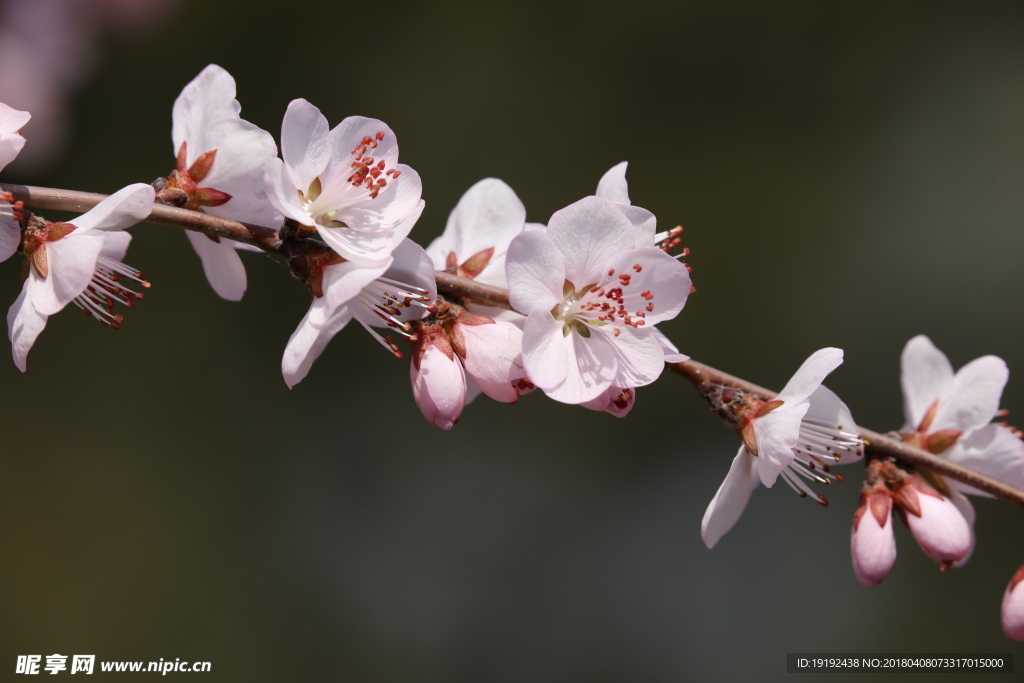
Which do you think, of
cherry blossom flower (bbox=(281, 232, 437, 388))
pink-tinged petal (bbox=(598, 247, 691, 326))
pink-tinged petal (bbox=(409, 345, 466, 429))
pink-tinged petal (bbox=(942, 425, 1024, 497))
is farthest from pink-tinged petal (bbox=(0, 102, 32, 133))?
pink-tinged petal (bbox=(942, 425, 1024, 497))

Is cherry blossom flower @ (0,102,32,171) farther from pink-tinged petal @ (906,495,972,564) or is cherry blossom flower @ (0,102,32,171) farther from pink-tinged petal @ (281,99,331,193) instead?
pink-tinged petal @ (906,495,972,564)

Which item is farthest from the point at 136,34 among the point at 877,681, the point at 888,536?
the point at 877,681

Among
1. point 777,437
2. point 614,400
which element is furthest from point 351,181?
point 777,437

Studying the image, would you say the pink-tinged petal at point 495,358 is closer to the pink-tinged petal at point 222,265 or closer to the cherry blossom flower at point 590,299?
the cherry blossom flower at point 590,299

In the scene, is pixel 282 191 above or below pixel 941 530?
above

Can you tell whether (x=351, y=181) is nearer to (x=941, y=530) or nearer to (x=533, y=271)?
(x=533, y=271)
